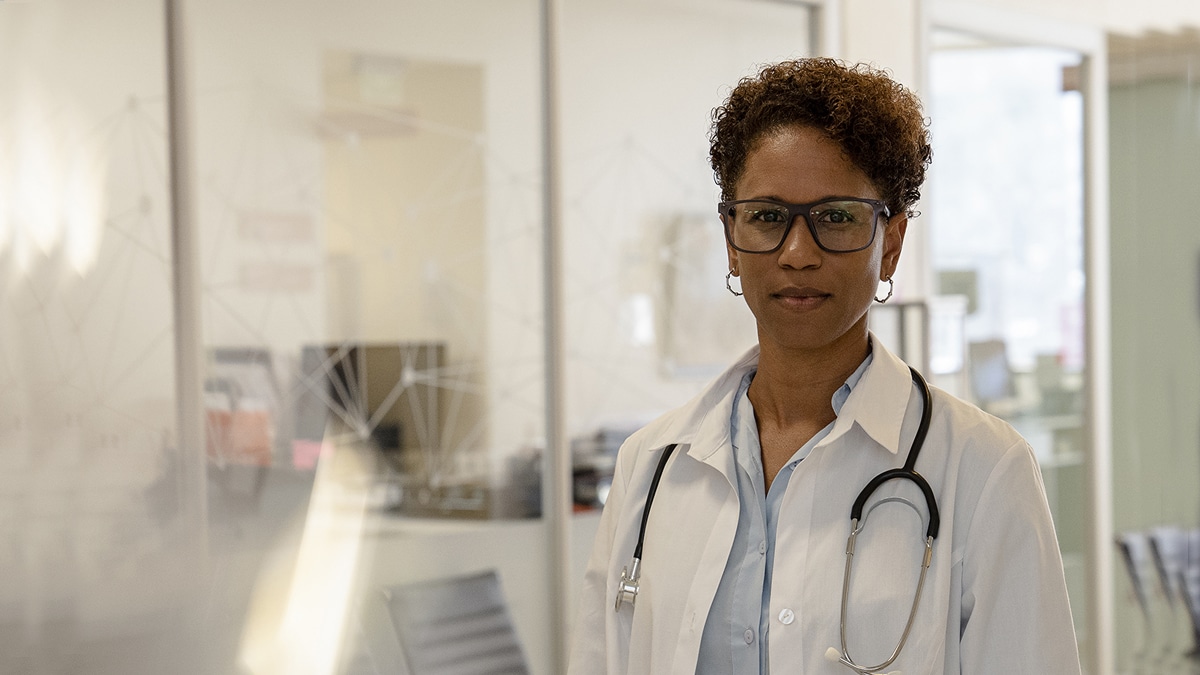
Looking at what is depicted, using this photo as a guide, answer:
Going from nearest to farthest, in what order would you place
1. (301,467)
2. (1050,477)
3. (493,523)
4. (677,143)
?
1. (301,467)
2. (493,523)
3. (677,143)
4. (1050,477)

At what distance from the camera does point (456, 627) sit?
3.22 metres

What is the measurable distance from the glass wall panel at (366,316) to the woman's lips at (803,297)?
1.85m

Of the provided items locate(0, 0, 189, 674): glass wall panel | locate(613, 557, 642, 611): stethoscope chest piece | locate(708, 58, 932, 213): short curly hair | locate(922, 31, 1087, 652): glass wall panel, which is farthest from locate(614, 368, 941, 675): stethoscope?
locate(922, 31, 1087, 652): glass wall panel

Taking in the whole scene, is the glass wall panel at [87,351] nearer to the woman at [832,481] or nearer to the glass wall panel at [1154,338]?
the woman at [832,481]

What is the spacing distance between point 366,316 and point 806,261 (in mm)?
1927

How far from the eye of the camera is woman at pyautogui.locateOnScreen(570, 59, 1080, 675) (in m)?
1.28

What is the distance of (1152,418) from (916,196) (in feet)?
12.5

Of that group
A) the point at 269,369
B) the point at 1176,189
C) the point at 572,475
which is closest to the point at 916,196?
the point at 269,369

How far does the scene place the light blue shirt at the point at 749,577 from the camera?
4.46 ft

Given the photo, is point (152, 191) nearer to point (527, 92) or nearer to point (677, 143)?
point (527, 92)

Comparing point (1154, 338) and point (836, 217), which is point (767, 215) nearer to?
point (836, 217)

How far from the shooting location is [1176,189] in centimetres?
470

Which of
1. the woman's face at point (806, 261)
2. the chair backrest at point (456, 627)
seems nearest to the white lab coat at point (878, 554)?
the woman's face at point (806, 261)

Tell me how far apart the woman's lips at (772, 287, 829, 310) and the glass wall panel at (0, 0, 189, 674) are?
1.87 metres
